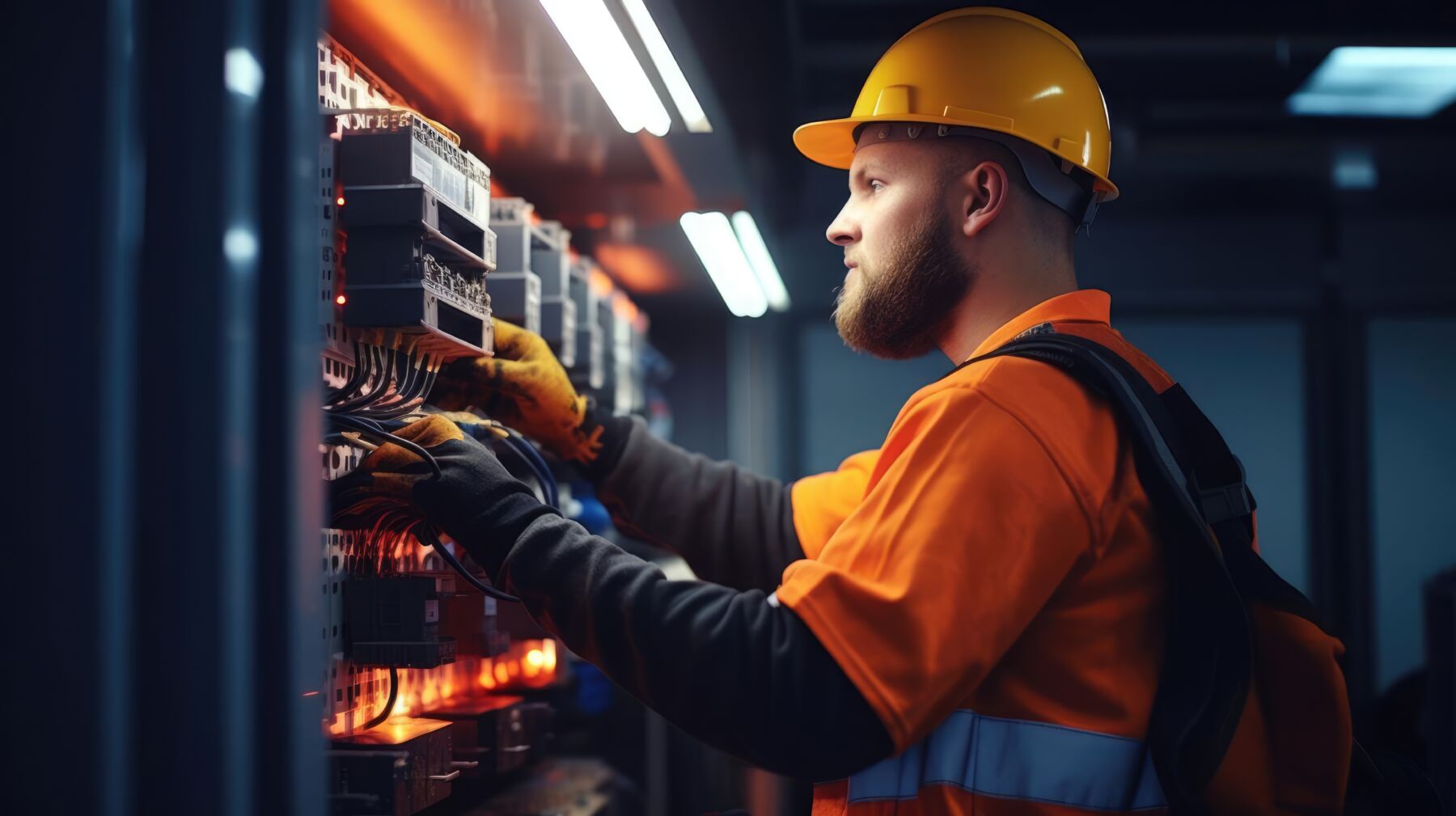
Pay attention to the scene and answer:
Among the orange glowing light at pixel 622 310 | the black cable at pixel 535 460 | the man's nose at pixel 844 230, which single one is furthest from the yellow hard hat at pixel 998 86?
the orange glowing light at pixel 622 310

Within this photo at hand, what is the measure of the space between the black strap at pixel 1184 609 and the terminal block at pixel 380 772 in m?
0.89

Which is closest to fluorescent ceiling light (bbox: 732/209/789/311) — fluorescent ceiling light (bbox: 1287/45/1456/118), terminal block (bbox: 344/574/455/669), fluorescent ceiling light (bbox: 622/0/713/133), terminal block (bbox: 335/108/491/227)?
fluorescent ceiling light (bbox: 622/0/713/133)

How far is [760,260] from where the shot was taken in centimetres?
321

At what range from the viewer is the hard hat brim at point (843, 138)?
59.4 inches

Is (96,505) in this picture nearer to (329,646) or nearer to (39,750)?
(39,750)

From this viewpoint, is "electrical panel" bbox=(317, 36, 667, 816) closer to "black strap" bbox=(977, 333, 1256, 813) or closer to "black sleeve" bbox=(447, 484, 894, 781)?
"black sleeve" bbox=(447, 484, 894, 781)

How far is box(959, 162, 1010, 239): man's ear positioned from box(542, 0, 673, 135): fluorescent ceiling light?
53 cm

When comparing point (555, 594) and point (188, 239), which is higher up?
point (188, 239)

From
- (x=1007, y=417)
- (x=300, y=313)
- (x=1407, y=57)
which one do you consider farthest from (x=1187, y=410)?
(x=1407, y=57)

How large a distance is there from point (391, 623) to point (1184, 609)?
95 centimetres

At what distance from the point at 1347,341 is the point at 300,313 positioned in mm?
5627

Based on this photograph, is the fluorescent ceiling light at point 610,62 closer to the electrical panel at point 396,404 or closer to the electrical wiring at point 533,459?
the electrical panel at point 396,404

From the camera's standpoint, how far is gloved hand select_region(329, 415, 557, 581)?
4.16 feet

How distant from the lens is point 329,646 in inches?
52.5
